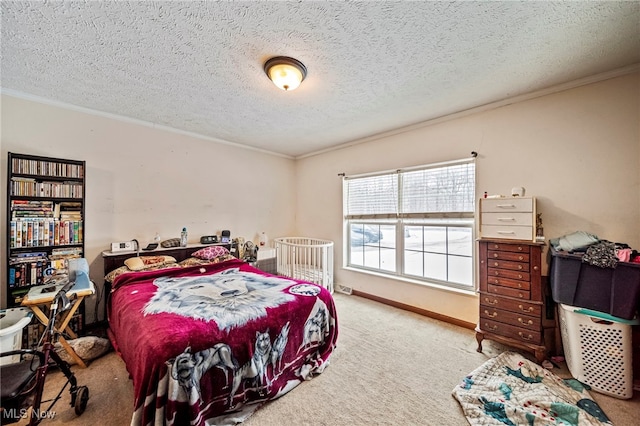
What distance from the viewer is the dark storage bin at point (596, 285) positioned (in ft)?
5.49

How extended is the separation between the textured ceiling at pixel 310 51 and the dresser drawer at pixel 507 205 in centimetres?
107

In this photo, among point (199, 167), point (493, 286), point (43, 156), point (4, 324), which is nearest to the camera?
point (4, 324)

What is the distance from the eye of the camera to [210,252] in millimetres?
3244

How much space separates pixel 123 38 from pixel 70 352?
2512mm

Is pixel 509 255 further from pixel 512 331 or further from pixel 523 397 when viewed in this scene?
pixel 523 397

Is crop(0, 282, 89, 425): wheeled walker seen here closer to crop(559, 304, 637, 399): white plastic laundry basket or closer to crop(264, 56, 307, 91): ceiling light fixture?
crop(264, 56, 307, 91): ceiling light fixture

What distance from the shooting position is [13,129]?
2373mm

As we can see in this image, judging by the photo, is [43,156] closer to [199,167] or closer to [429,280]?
[199,167]

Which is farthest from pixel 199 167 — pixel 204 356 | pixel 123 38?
pixel 204 356

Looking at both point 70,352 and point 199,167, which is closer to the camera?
point 70,352

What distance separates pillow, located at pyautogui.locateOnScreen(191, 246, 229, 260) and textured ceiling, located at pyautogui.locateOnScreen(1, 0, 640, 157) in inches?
69.1

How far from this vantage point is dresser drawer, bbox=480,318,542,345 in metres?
2.08

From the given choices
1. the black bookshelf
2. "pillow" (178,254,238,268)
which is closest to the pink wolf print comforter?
"pillow" (178,254,238,268)

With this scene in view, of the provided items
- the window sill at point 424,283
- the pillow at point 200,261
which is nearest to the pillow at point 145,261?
the pillow at point 200,261
